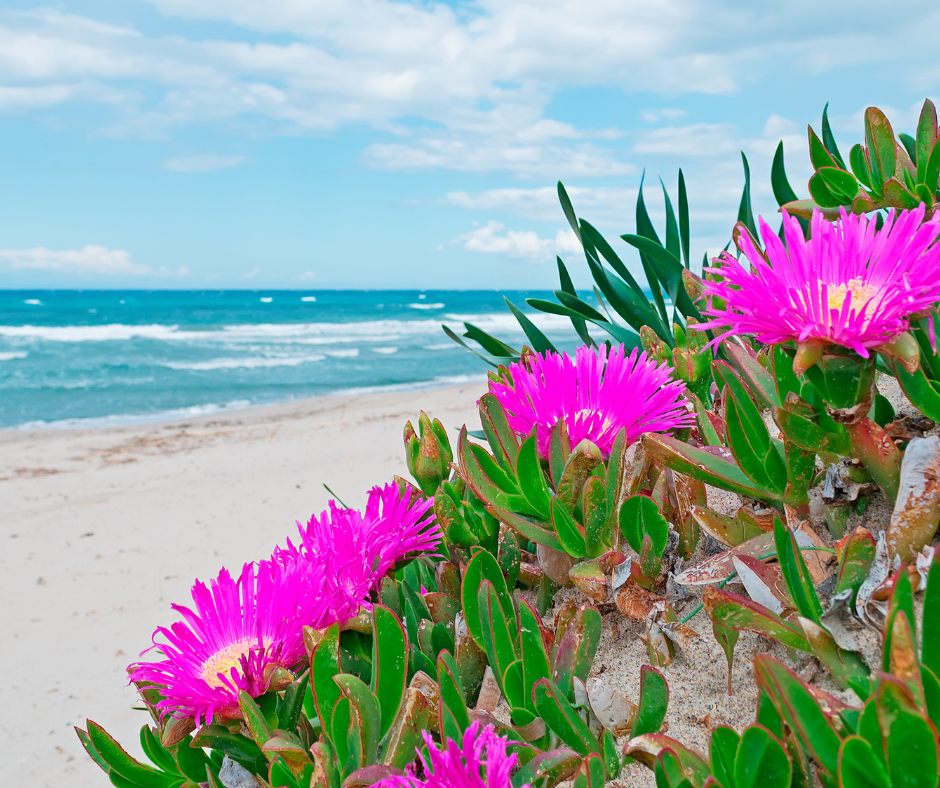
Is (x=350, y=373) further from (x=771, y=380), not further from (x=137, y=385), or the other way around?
(x=771, y=380)

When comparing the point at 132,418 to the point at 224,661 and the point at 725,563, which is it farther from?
the point at 725,563

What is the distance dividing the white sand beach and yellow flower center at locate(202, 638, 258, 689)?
203cm

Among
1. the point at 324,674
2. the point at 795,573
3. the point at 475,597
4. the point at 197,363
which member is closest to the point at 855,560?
the point at 795,573

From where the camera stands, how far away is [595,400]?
2.23 feet

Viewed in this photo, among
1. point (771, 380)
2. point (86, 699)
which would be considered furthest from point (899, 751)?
point (86, 699)

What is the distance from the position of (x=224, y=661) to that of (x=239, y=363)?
1741 cm

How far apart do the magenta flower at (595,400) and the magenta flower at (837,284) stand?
0.55ft

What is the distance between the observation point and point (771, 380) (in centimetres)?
67

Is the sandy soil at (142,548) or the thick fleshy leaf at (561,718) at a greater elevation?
the thick fleshy leaf at (561,718)

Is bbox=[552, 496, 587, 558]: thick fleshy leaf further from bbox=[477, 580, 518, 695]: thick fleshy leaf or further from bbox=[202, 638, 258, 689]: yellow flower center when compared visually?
bbox=[202, 638, 258, 689]: yellow flower center

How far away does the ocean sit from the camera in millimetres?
12039

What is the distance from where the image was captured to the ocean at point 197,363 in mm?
12039

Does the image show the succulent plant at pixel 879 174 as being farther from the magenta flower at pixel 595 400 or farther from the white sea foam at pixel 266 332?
the white sea foam at pixel 266 332

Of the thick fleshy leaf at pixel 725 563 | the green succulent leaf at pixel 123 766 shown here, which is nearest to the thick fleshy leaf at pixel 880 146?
the thick fleshy leaf at pixel 725 563
